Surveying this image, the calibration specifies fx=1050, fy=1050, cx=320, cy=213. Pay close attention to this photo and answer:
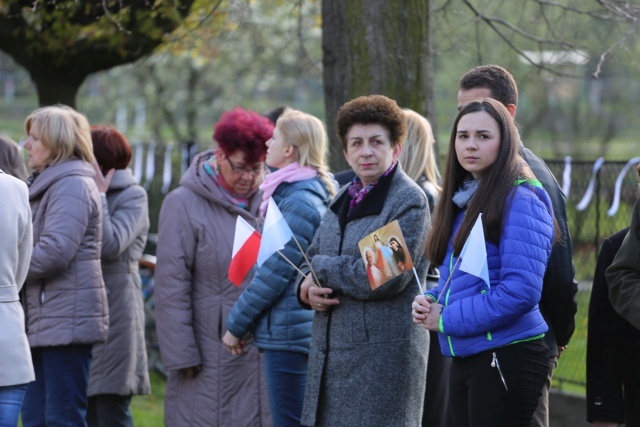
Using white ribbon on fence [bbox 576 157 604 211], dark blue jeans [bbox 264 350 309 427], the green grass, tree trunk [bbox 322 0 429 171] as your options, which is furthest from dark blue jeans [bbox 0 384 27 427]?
white ribbon on fence [bbox 576 157 604 211]

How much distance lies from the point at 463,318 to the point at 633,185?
249 inches

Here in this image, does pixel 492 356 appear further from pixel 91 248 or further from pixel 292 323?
pixel 91 248

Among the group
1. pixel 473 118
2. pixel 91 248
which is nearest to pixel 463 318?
pixel 473 118

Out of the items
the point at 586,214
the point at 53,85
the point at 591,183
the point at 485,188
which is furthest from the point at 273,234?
the point at 53,85

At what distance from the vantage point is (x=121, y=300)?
6133mm

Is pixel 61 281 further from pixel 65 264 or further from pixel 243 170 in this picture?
pixel 243 170

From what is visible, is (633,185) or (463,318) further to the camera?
(633,185)

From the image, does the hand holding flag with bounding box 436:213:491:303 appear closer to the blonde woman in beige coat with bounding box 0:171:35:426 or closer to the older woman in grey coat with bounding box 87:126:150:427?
the blonde woman in beige coat with bounding box 0:171:35:426

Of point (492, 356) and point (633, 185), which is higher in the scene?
point (633, 185)

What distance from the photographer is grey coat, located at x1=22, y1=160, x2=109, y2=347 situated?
5.41m

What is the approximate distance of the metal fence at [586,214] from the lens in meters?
7.40

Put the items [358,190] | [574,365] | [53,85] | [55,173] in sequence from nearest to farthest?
1. [358,190]
2. [55,173]
3. [574,365]
4. [53,85]

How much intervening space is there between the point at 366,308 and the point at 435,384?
1.19 metres

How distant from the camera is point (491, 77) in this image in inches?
177
